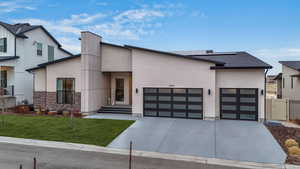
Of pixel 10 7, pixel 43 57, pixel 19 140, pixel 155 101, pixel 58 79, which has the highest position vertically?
pixel 10 7

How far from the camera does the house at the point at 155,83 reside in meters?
12.7

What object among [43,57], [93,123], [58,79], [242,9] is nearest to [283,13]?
[242,9]

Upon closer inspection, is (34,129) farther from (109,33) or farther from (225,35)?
(225,35)

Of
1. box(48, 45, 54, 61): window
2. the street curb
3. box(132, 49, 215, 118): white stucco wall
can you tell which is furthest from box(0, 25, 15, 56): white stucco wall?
box(132, 49, 215, 118): white stucco wall

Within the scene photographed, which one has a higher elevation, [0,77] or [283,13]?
[283,13]

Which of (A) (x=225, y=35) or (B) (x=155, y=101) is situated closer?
(B) (x=155, y=101)

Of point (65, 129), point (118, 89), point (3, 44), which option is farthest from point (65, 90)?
point (3, 44)

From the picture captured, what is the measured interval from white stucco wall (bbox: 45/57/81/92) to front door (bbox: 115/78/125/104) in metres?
3.35

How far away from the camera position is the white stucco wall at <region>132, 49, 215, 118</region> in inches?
508

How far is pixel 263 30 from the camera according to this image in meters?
19.6

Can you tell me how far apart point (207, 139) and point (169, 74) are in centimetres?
587

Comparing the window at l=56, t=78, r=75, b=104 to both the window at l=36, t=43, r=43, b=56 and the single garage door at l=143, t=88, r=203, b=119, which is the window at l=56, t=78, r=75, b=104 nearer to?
the single garage door at l=143, t=88, r=203, b=119

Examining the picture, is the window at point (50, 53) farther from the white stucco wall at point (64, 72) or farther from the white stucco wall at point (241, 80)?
the white stucco wall at point (241, 80)

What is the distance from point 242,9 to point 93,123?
49.8 ft
